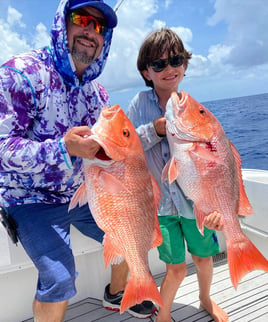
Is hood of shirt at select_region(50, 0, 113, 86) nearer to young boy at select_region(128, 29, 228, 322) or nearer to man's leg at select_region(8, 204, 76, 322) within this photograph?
young boy at select_region(128, 29, 228, 322)

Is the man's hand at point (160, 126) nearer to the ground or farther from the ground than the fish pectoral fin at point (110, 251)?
farther from the ground

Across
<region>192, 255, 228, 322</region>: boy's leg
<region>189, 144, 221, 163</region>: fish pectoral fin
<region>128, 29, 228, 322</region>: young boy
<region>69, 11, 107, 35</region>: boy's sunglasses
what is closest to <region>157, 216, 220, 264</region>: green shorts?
<region>128, 29, 228, 322</region>: young boy

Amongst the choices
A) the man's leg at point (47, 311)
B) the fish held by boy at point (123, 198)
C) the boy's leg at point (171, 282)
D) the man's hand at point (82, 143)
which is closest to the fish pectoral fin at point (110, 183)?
the fish held by boy at point (123, 198)

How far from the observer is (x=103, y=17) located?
2523mm

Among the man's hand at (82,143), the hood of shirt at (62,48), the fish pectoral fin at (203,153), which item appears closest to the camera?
the man's hand at (82,143)

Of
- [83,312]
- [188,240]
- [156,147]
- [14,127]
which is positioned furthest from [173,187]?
[83,312]

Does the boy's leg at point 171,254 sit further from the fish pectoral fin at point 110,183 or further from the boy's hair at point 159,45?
the boy's hair at point 159,45

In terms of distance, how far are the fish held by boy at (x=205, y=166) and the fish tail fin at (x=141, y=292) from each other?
0.52m

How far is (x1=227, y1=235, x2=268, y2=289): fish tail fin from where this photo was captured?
186 cm

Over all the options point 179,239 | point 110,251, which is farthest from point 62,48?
point 179,239

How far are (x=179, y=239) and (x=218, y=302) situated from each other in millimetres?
1167

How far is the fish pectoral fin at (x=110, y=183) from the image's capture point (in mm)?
1753

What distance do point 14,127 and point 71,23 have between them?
1048 mm

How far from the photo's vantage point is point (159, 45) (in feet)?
7.94
